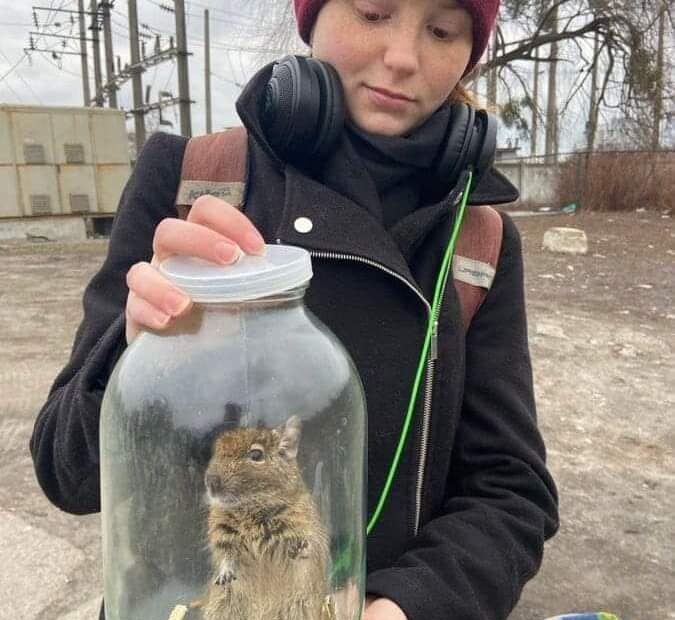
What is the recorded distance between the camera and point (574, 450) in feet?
10.6

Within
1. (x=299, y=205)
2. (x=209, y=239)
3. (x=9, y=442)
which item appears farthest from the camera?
(x=9, y=442)

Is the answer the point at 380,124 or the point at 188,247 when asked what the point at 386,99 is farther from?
the point at 188,247

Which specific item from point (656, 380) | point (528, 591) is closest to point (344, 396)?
point (528, 591)

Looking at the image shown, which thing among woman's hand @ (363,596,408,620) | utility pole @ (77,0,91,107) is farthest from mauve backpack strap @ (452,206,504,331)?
utility pole @ (77,0,91,107)

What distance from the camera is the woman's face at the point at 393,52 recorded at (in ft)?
3.41

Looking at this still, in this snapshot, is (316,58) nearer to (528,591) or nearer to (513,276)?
(513,276)

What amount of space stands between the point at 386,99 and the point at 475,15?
18 centimetres

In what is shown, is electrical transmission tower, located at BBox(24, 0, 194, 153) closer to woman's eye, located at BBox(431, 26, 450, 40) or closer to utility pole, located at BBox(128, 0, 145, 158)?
utility pole, located at BBox(128, 0, 145, 158)

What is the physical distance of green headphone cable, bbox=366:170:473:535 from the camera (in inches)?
42.8

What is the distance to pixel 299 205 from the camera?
105 centimetres

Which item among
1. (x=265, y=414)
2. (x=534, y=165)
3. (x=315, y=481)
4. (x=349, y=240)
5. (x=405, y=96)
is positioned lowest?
(x=534, y=165)

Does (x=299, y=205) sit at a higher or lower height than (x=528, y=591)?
higher

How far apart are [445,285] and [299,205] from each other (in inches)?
10.2

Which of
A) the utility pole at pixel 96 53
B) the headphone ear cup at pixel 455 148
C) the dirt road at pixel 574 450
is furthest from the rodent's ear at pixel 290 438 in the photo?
the utility pole at pixel 96 53
